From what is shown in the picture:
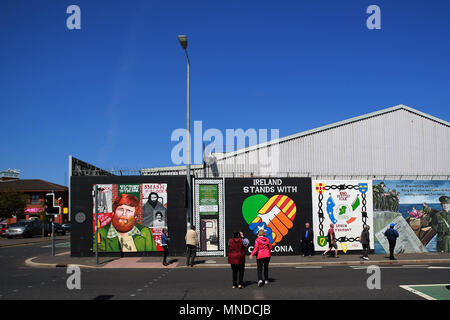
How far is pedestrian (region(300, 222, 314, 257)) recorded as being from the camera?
21844 millimetres

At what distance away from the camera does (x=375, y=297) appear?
10836 mm

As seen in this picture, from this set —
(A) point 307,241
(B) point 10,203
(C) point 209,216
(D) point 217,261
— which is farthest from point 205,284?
(B) point 10,203

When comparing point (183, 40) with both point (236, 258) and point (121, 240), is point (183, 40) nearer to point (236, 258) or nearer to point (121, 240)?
point (121, 240)

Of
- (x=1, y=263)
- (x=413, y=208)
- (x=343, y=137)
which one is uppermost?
(x=343, y=137)

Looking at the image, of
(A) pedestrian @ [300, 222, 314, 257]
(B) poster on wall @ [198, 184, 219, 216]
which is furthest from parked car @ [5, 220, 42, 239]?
(A) pedestrian @ [300, 222, 314, 257]

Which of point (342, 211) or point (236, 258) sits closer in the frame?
point (236, 258)

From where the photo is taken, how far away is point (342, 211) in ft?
76.1

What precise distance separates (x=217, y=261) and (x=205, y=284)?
23.0ft

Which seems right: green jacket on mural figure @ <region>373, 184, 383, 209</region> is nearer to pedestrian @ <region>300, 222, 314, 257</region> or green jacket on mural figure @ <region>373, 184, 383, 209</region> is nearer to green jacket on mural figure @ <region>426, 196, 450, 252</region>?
green jacket on mural figure @ <region>426, 196, 450, 252</region>

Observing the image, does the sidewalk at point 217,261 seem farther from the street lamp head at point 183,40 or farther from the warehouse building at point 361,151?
the street lamp head at point 183,40

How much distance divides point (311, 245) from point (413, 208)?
22.3 ft
